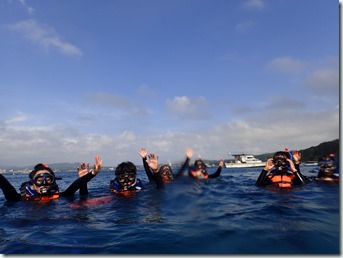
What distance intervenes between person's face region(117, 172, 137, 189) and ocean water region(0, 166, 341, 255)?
1231mm

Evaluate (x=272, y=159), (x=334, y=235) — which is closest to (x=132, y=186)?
(x=272, y=159)

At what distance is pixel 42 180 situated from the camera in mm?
9422

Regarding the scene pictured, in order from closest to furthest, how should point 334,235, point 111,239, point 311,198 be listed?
point 334,235 → point 111,239 → point 311,198

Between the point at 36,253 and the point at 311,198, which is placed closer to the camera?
the point at 36,253

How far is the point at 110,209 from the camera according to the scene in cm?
820

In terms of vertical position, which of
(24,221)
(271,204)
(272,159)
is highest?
(272,159)

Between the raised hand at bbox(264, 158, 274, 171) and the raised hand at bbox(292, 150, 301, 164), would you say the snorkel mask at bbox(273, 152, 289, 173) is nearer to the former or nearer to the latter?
the raised hand at bbox(264, 158, 274, 171)

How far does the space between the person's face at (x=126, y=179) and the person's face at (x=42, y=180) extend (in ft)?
7.82

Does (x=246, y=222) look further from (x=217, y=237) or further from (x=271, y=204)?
(x=271, y=204)

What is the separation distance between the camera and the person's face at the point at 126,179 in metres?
10.5

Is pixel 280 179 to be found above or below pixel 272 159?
below

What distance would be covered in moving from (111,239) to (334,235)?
3.86m

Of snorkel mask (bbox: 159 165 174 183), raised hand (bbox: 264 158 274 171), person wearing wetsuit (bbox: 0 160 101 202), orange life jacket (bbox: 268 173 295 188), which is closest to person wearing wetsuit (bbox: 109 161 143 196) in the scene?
person wearing wetsuit (bbox: 0 160 101 202)

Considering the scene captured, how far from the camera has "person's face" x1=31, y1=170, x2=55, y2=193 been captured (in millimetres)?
9406
